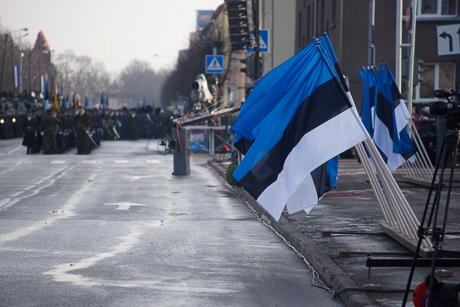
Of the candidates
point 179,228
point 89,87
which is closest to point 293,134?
point 179,228

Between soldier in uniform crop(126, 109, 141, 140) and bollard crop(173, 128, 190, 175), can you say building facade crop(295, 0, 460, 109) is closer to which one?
bollard crop(173, 128, 190, 175)

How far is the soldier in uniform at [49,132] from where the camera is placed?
31266 millimetres

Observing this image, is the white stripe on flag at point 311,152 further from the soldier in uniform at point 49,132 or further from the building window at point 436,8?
Answer: the soldier in uniform at point 49,132

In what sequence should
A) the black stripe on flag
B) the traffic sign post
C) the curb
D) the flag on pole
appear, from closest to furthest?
1. the curb
2. the black stripe on flag
3. the flag on pole
4. the traffic sign post

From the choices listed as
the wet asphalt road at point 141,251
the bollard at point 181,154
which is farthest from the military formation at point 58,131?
the wet asphalt road at point 141,251

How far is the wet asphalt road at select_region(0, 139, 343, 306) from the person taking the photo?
6.44 m

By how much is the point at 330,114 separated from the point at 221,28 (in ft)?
196

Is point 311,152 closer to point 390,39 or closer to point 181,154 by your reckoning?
point 181,154

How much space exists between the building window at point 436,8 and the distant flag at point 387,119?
16334 mm

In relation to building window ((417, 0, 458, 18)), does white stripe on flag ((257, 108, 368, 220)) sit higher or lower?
lower

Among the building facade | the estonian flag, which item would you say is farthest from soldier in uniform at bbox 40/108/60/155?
the estonian flag

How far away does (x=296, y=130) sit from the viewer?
7.38m

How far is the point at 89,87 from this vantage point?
Result: 627 ft

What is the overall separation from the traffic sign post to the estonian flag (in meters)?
12.5
